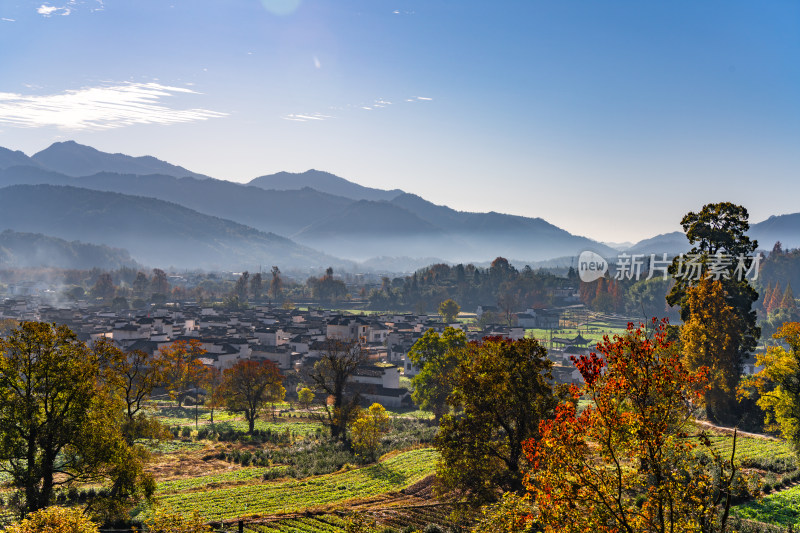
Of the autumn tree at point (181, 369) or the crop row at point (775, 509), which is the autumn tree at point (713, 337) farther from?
the autumn tree at point (181, 369)

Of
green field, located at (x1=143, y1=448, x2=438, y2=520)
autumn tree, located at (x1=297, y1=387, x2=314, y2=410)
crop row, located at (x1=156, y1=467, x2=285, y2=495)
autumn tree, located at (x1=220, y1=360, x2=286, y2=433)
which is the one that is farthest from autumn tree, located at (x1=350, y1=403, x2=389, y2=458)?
autumn tree, located at (x1=297, y1=387, x2=314, y2=410)

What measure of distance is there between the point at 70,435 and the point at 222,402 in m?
38.0

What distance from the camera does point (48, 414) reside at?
20.1 metres

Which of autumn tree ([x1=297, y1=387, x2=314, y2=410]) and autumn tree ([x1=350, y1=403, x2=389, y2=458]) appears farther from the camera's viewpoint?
autumn tree ([x1=297, y1=387, x2=314, y2=410])

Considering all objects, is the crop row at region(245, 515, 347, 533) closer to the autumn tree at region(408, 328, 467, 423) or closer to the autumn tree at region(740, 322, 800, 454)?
the autumn tree at region(740, 322, 800, 454)

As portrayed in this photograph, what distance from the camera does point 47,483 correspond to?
20047 millimetres

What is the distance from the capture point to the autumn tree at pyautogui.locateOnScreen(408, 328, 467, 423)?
52531 mm

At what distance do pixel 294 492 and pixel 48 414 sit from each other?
48.1 feet

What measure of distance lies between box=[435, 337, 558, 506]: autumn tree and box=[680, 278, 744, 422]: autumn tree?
21115 mm

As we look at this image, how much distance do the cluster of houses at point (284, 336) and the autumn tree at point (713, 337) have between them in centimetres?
3755

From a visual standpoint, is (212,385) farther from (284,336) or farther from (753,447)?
(753,447)

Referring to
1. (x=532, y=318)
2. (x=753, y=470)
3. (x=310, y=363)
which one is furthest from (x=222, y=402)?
(x=532, y=318)

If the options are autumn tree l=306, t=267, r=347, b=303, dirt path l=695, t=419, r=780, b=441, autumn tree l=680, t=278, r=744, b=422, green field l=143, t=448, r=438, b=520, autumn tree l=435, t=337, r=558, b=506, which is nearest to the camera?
autumn tree l=435, t=337, r=558, b=506

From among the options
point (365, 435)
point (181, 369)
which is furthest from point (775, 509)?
point (181, 369)
